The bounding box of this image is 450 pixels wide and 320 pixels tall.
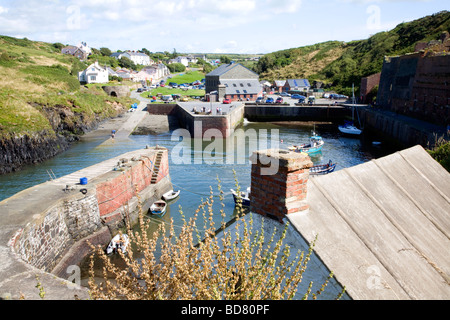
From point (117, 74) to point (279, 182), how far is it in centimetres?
9481

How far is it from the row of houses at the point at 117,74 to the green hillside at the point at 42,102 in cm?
1055

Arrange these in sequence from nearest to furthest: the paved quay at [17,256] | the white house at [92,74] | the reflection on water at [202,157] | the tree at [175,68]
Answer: the paved quay at [17,256] → the reflection on water at [202,157] → the white house at [92,74] → the tree at [175,68]

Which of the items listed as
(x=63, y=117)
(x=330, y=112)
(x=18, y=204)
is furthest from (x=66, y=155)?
(x=330, y=112)

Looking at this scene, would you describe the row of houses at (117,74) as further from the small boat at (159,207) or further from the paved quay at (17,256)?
the small boat at (159,207)

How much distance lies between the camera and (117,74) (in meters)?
91.0

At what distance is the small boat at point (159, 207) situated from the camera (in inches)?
741

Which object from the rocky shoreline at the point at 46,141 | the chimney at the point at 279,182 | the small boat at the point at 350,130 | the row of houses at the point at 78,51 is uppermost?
the row of houses at the point at 78,51

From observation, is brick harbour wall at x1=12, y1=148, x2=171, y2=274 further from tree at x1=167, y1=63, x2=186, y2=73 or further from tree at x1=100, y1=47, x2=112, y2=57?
tree at x1=100, y1=47, x2=112, y2=57

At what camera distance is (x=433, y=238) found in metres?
5.12

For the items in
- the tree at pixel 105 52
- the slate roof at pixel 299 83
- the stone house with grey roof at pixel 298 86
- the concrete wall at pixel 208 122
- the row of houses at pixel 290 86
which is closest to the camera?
the concrete wall at pixel 208 122

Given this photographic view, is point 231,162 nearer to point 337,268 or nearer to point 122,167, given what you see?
point 122,167

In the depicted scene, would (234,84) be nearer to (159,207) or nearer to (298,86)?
(298,86)

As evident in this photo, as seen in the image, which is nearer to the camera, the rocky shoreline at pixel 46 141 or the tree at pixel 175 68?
the rocky shoreline at pixel 46 141

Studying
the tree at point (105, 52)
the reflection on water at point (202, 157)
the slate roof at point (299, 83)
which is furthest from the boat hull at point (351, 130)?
the tree at point (105, 52)
